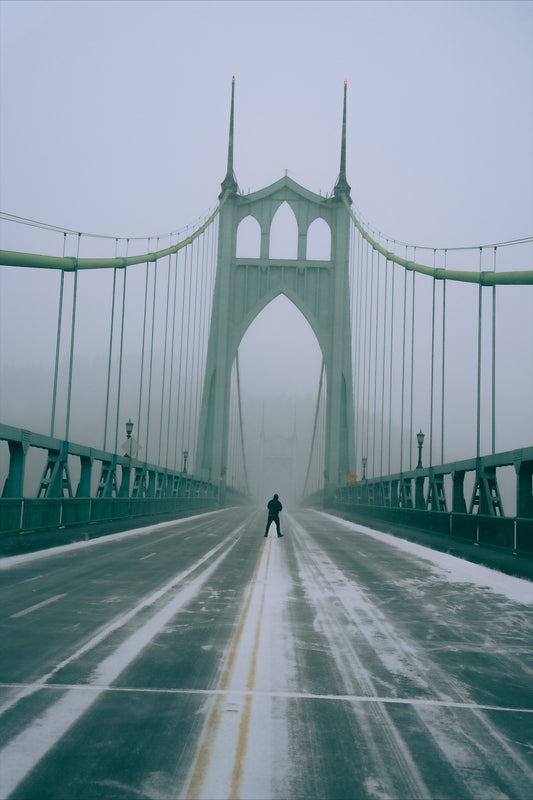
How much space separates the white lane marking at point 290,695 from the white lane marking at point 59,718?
0.36ft

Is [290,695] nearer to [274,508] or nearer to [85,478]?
[274,508]

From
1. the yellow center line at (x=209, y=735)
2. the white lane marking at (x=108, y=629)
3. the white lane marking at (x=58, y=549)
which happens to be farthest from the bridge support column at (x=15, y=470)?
the yellow center line at (x=209, y=735)

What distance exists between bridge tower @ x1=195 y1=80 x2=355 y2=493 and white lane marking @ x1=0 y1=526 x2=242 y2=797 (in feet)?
229

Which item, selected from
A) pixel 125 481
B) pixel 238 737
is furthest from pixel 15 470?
pixel 125 481

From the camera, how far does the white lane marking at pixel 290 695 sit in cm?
626

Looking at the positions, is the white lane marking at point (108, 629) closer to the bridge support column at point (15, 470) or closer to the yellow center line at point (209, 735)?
the yellow center line at point (209, 735)

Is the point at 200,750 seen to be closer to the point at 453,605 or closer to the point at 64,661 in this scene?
the point at 64,661

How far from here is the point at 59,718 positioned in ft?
18.6

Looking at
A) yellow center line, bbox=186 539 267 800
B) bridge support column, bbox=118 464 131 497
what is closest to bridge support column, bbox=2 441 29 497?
yellow center line, bbox=186 539 267 800

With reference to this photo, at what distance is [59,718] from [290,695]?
1807 millimetres

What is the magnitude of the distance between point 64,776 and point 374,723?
7.30 feet

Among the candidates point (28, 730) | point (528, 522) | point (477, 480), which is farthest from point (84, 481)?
point (28, 730)

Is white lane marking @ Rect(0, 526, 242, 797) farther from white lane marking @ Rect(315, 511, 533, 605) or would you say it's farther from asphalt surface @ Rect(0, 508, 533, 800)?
white lane marking @ Rect(315, 511, 533, 605)

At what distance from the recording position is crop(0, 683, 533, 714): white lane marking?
6.26 m
